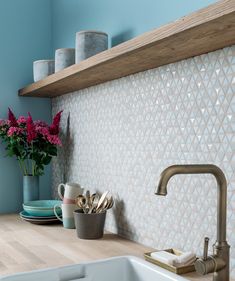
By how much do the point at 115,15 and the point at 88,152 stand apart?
0.61 metres

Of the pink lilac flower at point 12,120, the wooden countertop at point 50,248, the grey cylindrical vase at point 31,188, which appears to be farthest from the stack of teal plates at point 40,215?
the pink lilac flower at point 12,120

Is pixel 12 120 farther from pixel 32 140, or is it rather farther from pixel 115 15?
pixel 115 15

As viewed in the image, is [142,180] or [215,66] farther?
[142,180]

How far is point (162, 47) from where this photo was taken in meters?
1.20

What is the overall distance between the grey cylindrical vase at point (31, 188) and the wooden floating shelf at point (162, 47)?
1.70ft

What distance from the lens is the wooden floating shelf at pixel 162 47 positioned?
3.09 ft

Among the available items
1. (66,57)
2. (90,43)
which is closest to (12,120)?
(66,57)

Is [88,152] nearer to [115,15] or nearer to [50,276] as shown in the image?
[115,15]

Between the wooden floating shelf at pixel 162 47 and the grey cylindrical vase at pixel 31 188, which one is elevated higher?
the wooden floating shelf at pixel 162 47

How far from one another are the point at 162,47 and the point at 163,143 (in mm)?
364

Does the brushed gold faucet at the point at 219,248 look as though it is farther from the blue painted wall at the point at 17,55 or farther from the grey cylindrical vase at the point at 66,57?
the blue painted wall at the point at 17,55

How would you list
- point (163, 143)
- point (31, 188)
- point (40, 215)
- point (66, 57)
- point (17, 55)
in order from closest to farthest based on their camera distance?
point (163, 143), point (66, 57), point (40, 215), point (31, 188), point (17, 55)

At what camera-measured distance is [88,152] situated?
196 cm

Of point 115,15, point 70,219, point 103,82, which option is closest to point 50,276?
point 70,219
